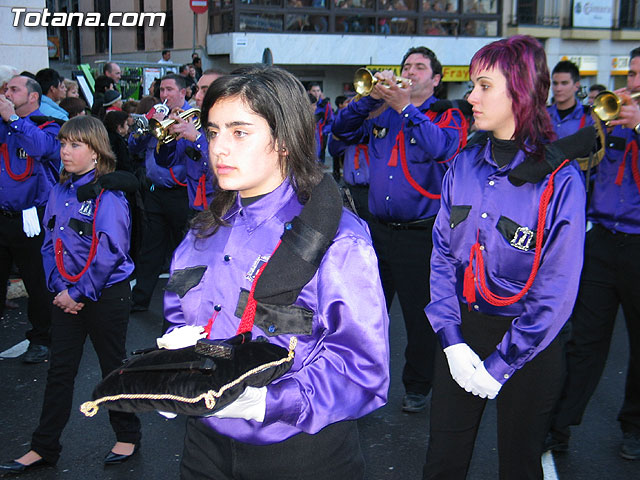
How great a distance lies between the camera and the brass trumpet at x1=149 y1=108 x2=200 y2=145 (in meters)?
6.08

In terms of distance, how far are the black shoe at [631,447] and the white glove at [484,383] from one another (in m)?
1.89

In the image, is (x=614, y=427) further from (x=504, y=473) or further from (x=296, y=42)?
(x=296, y=42)

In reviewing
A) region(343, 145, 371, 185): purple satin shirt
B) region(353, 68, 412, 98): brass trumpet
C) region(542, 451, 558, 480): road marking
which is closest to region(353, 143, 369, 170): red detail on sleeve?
region(343, 145, 371, 185): purple satin shirt

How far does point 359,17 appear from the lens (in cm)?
2466

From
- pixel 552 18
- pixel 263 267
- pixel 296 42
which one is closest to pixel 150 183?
pixel 263 267

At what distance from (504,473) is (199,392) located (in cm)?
162

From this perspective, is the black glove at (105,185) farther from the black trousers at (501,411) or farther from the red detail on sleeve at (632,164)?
the red detail on sleeve at (632,164)

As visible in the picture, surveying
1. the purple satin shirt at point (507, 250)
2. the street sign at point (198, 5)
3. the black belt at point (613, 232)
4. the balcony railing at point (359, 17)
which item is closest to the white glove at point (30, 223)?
the purple satin shirt at point (507, 250)

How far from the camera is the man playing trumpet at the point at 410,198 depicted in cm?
466

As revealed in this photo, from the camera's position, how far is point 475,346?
9.23 ft

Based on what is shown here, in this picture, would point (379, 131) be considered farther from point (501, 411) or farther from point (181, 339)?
point (181, 339)

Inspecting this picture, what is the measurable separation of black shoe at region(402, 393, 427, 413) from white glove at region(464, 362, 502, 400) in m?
2.09

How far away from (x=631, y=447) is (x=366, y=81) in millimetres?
2948

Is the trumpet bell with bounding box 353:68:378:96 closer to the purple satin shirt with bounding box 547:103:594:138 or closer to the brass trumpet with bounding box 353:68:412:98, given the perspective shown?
the brass trumpet with bounding box 353:68:412:98
